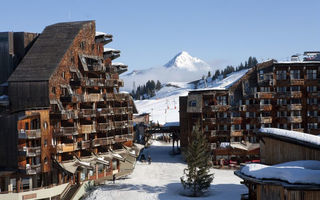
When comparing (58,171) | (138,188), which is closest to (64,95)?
(58,171)

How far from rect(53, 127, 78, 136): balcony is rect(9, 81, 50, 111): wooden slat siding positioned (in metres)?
4.25

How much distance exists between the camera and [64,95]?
216 ft

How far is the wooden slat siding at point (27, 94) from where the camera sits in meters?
61.4

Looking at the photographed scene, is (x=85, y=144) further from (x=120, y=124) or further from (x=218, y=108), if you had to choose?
(x=218, y=108)

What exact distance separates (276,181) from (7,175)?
128 ft

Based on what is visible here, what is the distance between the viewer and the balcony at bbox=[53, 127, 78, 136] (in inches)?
2496

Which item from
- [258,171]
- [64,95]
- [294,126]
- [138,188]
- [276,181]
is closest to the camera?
[276,181]

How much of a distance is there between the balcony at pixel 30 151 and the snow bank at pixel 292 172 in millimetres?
32432

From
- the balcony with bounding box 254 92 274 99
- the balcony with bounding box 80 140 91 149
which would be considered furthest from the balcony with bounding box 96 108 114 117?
the balcony with bounding box 254 92 274 99

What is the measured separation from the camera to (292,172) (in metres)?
33.5

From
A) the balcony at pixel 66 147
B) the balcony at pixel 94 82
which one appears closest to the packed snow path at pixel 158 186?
the balcony at pixel 66 147

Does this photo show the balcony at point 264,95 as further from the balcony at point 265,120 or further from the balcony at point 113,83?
the balcony at point 113,83

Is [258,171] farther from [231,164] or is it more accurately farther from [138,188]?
[231,164]

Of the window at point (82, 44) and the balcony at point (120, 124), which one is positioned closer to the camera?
the window at point (82, 44)
